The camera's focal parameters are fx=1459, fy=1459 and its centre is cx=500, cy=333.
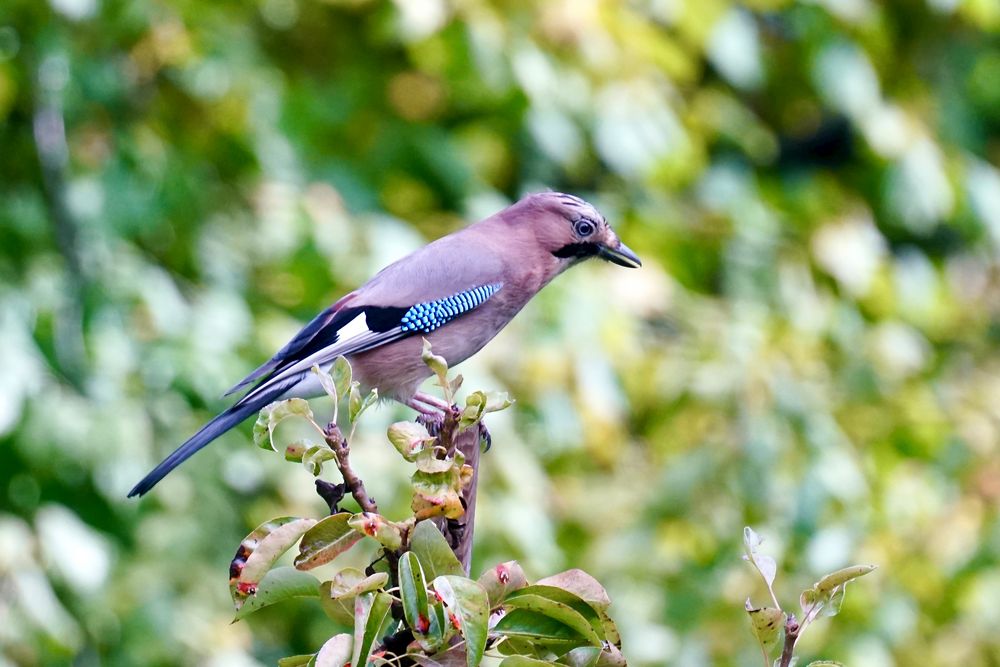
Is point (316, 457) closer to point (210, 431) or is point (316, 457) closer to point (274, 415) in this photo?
point (274, 415)

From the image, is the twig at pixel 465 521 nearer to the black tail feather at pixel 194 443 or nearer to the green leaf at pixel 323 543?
the green leaf at pixel 323 543

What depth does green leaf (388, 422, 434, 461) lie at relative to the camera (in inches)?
70.3

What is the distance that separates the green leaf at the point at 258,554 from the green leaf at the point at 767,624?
0.55m

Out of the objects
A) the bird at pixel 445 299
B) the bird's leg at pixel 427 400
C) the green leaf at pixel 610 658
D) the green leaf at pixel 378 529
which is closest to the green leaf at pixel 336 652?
the green leaf at pixel 378 529

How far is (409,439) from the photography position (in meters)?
1.80

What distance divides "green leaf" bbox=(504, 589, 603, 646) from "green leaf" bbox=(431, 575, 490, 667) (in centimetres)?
13

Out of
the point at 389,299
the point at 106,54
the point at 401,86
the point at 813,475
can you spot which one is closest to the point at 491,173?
the point at 401,86

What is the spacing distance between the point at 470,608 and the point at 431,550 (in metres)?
0.11

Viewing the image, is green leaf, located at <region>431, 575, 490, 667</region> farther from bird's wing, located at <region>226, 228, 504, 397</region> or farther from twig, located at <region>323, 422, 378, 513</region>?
bird's wing, located at <region>226, 228, 504, 397</region>

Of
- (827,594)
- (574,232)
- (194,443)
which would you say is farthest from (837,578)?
(574,232)

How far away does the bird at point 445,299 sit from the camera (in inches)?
121

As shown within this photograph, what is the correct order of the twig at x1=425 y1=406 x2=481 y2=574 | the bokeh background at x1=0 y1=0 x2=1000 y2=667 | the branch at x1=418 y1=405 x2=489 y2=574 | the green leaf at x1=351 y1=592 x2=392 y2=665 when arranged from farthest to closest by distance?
the bokeh background at x1=0 y1=0 x2=1000 y2=667 < the twig at x1=425 y1=406 x2=481 y2=574 < the branch at x1=418 y1=405 x2=489 y2=574 < the green leaf at x1=351 y1=592 x2=392 y2=665

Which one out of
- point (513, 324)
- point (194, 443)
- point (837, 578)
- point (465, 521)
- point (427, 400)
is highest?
point (837, 578)

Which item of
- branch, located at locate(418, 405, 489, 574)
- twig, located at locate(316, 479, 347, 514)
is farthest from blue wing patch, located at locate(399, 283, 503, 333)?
twig, located at locate(316, 479, 347, 514)
